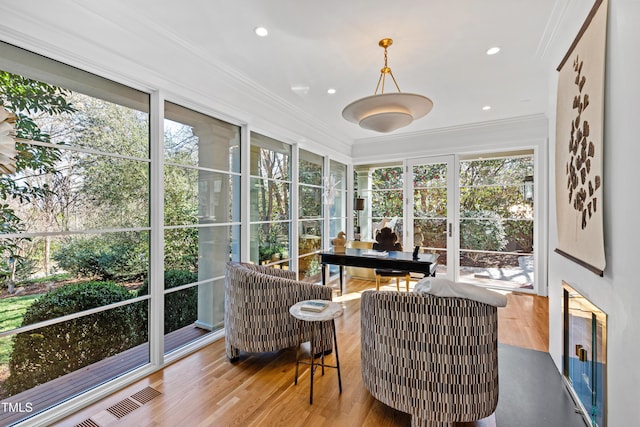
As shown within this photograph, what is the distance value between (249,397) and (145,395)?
0.74m

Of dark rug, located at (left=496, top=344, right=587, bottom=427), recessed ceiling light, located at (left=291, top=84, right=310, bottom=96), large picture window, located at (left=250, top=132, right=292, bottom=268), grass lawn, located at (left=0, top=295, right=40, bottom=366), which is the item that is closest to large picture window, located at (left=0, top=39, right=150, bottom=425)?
grass lawn, located at (left=0, top=295, right=40, bottom=366)

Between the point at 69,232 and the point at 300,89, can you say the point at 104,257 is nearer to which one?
the point at 69,232

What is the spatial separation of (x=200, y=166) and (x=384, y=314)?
221 cm

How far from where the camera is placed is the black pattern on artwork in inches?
60.7

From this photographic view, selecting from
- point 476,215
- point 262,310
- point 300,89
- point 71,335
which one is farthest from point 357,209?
point 71,335

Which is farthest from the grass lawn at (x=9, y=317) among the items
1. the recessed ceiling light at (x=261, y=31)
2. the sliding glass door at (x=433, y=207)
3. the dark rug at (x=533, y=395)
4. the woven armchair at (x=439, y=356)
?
the sliding glass door at (x=433, y=207)

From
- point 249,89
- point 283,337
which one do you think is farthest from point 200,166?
point 283,337

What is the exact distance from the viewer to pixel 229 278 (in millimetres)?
2504

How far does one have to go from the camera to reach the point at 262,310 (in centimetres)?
236

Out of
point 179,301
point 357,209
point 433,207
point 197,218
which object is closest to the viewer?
point 179,301

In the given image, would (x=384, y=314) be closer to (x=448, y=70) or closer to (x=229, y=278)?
(x=229, y=278)

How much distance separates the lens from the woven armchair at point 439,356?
5.04 feet

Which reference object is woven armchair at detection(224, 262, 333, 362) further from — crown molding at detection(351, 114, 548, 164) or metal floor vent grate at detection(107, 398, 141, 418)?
crown molding at detection(351, 114, 548, 164)

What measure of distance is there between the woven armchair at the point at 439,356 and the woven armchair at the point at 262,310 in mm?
871
